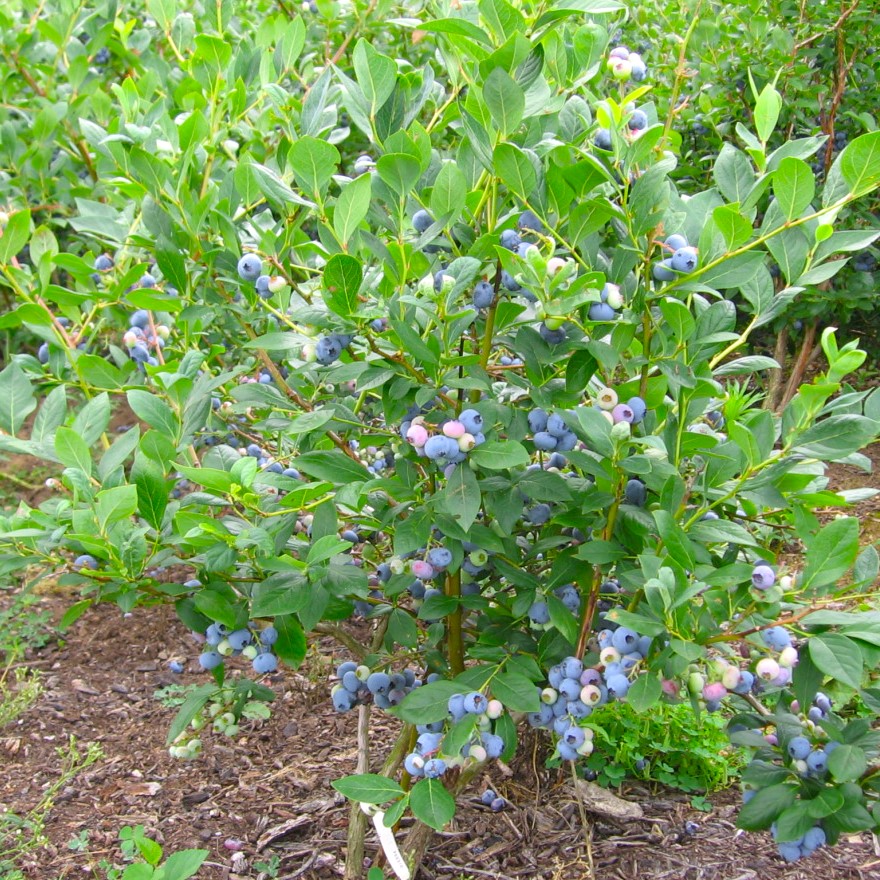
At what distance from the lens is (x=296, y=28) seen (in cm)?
192

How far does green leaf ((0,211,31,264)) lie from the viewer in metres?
1.85

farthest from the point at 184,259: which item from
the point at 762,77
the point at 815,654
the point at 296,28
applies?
the point at 762,77

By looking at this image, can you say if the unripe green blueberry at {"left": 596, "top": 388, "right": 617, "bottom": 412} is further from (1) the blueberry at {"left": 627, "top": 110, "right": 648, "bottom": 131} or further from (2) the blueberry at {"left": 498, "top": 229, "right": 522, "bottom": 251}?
(1) the blueberry at {"left": 627, "top": 110, "right": 648, "bottom": 131}

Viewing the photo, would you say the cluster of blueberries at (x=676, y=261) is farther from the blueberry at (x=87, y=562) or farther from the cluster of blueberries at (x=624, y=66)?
the blueberry at (x=87, y=562)

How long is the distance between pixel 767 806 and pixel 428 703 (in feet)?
1.88

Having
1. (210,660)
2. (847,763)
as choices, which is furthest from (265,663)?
(847,763)

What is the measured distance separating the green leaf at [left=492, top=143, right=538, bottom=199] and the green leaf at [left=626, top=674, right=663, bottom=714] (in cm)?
72

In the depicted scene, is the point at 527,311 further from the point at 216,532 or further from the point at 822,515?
the point at 822,515

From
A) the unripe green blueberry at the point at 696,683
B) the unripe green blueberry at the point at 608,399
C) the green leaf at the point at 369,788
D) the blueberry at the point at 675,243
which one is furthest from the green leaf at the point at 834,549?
the green leaf at the point at 369,788

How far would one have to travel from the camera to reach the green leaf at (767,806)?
159 cm

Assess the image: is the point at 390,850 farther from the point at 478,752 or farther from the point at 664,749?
the point at 664,749

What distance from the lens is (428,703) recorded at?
1.64 meters

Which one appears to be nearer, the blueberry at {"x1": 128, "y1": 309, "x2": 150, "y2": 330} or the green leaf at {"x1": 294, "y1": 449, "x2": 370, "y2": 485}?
the green leaf at {"x1": 294, "y1": 449, "x2": 370, "y2": 485}

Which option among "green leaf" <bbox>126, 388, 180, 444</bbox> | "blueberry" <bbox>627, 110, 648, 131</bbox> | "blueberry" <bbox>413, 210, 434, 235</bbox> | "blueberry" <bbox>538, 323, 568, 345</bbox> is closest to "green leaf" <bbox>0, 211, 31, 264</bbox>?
"green leaf" <bbox>126, 388, 180, 444</bbox>
